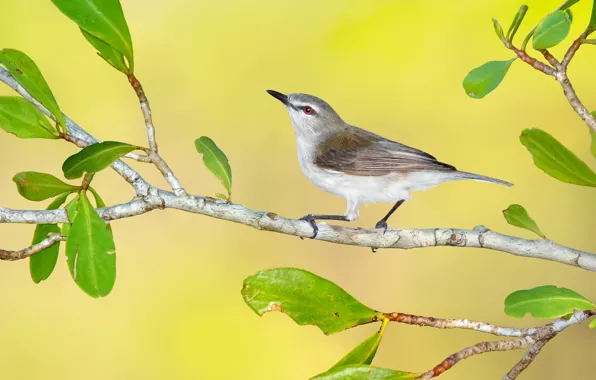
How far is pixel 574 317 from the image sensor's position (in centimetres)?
49

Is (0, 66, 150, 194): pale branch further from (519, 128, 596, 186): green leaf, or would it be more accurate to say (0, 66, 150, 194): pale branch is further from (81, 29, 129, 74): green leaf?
(519, 128, 596, 186): green leaf

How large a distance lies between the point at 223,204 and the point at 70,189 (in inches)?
4.7

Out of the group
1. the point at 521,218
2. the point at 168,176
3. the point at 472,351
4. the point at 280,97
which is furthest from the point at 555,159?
the point at 280,97

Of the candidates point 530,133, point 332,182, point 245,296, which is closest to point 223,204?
point 245,296

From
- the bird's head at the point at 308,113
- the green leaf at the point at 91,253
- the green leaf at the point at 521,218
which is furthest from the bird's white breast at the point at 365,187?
the green leaf at the point at 91,253

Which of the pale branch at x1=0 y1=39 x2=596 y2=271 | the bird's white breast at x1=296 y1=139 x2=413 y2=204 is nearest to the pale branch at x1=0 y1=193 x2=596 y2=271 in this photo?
the pale branch at x1=0 y1=39 x2=596 y2=271

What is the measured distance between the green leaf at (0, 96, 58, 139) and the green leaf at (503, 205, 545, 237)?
0.35 meters

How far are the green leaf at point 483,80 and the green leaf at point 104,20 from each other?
0.79 feet

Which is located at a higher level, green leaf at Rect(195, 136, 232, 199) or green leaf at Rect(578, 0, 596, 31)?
green leaf at Rect(578, 0, 596, 31)

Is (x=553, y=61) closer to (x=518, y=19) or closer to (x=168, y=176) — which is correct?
(x=518, y=19)

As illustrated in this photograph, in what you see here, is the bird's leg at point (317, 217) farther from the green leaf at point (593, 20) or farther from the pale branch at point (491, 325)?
the green leaf at point (593, 20)

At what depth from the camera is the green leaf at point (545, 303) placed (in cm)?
44

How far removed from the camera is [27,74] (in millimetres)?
456

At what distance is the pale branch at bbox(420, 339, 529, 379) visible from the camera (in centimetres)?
41
